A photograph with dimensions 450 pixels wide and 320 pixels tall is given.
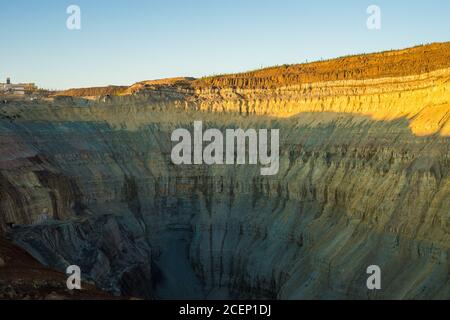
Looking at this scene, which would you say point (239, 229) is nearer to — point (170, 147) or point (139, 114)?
point (170, 147)

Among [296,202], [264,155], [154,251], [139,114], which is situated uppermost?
[139,114]

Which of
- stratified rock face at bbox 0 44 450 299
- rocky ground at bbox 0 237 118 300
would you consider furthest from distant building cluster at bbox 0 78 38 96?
rocky ground at bbox 0 237 118 300

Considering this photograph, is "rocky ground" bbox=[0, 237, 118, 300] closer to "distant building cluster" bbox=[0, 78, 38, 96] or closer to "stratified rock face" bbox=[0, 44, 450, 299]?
A: "stratified rock face" bbox=[0, 44, 450, 299]

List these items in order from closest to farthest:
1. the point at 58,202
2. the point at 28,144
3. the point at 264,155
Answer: the point at 58,202 → the point at 28,144 → the point at 264,155

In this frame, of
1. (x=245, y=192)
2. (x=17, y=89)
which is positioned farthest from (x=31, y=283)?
(x=17, y=89)

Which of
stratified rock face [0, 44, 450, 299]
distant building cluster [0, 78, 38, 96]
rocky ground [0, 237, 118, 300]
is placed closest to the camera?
rocky ground [0, 237, 118, 300]
